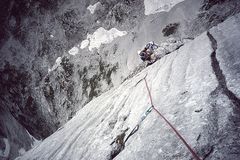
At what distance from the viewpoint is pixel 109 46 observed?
6.80 meters

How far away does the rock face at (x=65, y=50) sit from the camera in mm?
6230

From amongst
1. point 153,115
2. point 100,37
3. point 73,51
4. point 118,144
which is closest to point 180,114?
point 153,115

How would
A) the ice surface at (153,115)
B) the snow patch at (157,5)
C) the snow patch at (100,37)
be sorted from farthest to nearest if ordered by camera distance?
the snow patch at (100,37)
the snow patch at (157,5)
the ice surface at (153,115)

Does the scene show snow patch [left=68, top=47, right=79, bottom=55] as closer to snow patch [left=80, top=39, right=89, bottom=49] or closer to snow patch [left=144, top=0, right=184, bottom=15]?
snow patch [left=80, top=39, right=89, bottom=49]

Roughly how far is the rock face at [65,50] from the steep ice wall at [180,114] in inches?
82.1

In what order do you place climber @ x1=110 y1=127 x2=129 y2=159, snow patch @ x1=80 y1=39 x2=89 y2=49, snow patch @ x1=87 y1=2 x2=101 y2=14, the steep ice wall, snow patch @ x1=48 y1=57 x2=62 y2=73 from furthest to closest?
snow patch @ x1=48 y1=57 x2=62 y2=73 < snow patch @ x1=80 y1=39 x2=89 y2=49 < snow patch @ x1=87 y1=2 x2=101 y2=14 < climber @ x1=110 y1=127 x2=129 y2=159 < the steep ice wall

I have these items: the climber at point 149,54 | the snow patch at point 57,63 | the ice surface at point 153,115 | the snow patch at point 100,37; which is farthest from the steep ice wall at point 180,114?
the snow patch at point 57,63

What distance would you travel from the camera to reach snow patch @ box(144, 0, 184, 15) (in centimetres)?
603

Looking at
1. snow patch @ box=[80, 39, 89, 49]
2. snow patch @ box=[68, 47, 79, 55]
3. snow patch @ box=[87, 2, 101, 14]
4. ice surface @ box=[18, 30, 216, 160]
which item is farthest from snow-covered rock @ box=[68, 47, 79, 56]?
ice surface @ box=[18, 30, 216, 160]

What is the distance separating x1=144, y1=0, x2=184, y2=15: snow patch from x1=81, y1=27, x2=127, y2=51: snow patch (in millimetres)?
985

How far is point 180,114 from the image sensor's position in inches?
90.8

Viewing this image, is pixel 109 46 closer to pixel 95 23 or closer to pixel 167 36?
pixel 95 23

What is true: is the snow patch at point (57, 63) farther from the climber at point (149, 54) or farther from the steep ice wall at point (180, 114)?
the steep ice wall at point (180, 114)

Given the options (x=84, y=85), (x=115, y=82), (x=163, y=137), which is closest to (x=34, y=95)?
(x=84, y=85)
